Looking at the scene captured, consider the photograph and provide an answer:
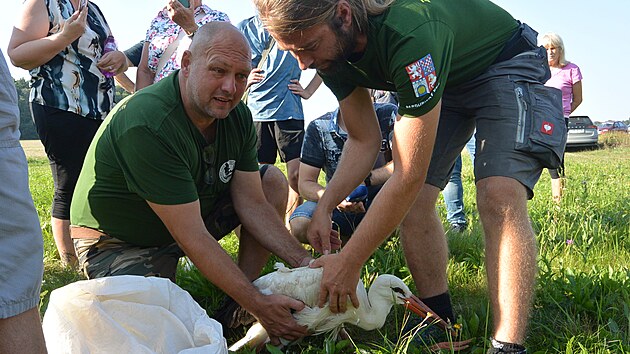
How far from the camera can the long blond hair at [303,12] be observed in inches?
91.4

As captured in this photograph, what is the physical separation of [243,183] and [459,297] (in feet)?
4.60

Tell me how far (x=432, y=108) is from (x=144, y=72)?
3.11 meters

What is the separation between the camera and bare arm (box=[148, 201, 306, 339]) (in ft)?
9.11

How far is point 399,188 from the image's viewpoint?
7.73 ft

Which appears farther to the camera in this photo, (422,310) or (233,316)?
(233,316)

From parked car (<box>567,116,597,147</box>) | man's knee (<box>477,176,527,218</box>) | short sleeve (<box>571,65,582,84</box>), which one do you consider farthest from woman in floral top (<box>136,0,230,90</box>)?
parked car (<box>567,116,597,147</box>)

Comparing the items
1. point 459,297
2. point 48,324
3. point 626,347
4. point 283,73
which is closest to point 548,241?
point 459,297

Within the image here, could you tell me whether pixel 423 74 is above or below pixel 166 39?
above

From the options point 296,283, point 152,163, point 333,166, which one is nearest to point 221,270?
point 296,283

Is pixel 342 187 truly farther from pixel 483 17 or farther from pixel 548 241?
pixel 548 241

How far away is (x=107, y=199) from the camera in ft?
9.97

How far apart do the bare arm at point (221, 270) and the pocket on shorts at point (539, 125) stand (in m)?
1.26

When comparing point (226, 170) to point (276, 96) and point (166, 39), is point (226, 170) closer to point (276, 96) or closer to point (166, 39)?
point (166, 39)

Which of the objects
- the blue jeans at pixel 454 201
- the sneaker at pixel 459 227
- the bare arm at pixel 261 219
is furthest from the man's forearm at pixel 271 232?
the blue jeans at pixel 454 201
